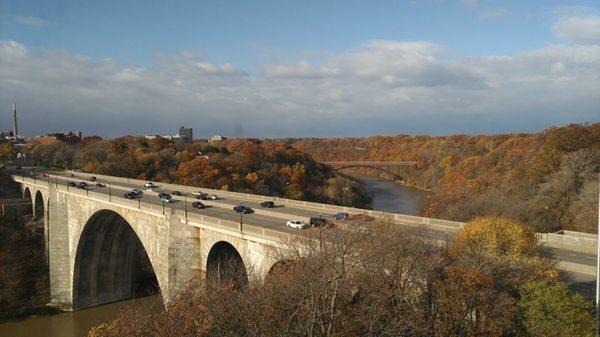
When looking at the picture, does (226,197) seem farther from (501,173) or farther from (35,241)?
(501,173)

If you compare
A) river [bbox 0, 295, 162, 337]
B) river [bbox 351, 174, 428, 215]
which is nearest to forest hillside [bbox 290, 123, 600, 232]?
river [bbox 351, 174, 428, 215]

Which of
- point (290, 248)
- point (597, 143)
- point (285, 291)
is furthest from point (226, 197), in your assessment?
point (597, 143)

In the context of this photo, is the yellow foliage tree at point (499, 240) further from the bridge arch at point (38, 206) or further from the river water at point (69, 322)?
the bridge arch at point (38, 206)

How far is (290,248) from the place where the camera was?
18062 mm

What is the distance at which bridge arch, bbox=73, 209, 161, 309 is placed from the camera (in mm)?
40438

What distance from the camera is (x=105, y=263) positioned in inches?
1665

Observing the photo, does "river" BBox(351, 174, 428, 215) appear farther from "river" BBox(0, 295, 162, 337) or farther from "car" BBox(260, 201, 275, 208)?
"river" BBox(0, 295, 162, 337)

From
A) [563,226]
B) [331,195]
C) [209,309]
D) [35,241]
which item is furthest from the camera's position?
[331,195]

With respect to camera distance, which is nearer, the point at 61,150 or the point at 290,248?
the point at 290,248

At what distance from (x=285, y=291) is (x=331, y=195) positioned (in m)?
58.5

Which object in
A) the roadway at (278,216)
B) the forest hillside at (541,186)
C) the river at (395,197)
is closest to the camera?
the roadway at (278,216)

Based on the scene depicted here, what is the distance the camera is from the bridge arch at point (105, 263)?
40438 mm

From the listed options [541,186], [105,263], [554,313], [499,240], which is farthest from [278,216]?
[541,186]

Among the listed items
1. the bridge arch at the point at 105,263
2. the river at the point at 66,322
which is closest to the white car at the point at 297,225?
the river at the point at 66,322
